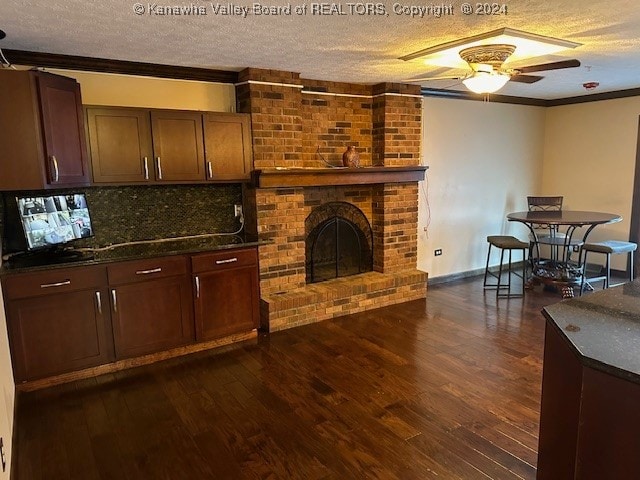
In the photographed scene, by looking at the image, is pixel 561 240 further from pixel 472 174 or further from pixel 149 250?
pixel 149 250

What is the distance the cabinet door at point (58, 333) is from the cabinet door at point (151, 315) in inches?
3.7

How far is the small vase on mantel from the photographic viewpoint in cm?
459

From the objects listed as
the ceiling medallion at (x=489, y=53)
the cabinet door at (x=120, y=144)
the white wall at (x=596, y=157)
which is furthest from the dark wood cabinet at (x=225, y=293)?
the white wall at (x=596, y=157)

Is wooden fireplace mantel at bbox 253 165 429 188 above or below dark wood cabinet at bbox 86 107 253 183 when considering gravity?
below

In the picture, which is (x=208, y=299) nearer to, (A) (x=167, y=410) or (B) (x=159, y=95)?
(A) (x=167, y=410)

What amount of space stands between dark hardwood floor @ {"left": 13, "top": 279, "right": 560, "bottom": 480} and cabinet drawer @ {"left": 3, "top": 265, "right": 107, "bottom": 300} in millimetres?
710

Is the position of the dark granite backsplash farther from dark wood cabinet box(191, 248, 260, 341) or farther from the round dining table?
the round dining table

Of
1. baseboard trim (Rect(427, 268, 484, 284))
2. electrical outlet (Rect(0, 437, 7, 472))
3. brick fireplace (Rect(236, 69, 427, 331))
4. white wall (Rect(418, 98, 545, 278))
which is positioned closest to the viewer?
electrical outlet (Rect(0, 437, 7, 472))

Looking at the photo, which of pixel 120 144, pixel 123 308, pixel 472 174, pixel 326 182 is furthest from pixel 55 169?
pixel 472 174

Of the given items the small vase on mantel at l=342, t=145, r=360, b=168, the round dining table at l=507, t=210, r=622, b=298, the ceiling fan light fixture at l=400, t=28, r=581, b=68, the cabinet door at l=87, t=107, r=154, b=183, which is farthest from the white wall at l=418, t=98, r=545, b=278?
the cabinet door at l=87, t=107, r=154, b=183

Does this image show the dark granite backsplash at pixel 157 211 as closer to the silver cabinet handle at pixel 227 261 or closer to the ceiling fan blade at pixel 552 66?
the silver cabinet handle at pixel 227 261

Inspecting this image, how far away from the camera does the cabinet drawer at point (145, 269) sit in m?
3.31

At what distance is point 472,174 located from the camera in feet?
19.5

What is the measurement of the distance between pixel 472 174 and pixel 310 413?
13.8ft
